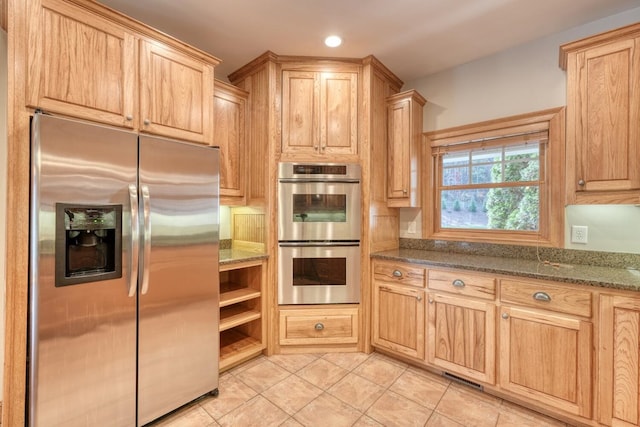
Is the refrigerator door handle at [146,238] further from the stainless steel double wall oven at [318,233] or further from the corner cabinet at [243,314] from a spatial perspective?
the stainless steel double wall oven at [318,233]

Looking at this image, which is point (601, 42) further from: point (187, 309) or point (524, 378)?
point (187, 309)

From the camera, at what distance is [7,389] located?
130 cm

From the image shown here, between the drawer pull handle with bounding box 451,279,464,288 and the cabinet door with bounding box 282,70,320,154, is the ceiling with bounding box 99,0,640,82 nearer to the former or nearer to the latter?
the cabinet door with bounding box 282,70,320,154

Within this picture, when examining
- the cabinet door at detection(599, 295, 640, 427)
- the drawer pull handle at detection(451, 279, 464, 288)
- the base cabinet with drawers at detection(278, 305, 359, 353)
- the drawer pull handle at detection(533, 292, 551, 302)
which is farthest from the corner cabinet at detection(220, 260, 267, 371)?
the cabinet door at detection(599, 295, 640, 427)

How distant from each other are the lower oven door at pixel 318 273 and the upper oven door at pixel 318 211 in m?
0.09

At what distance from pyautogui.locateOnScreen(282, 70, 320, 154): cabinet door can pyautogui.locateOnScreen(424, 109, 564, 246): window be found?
1.15 metres

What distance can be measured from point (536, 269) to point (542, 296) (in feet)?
0.67

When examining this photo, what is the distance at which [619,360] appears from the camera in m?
1.54

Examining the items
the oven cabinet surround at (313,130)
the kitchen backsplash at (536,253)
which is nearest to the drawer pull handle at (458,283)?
the kitchen backsplash at (536,253)

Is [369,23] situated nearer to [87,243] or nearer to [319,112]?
[319,112]

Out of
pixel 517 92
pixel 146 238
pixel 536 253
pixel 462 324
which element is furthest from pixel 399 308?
pixel 517 92

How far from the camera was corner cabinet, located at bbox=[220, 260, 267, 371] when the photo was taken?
2.29 metres

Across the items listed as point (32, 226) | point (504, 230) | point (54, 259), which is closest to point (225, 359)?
point (54, 259)

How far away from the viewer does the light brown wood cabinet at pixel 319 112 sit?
2500 mm
